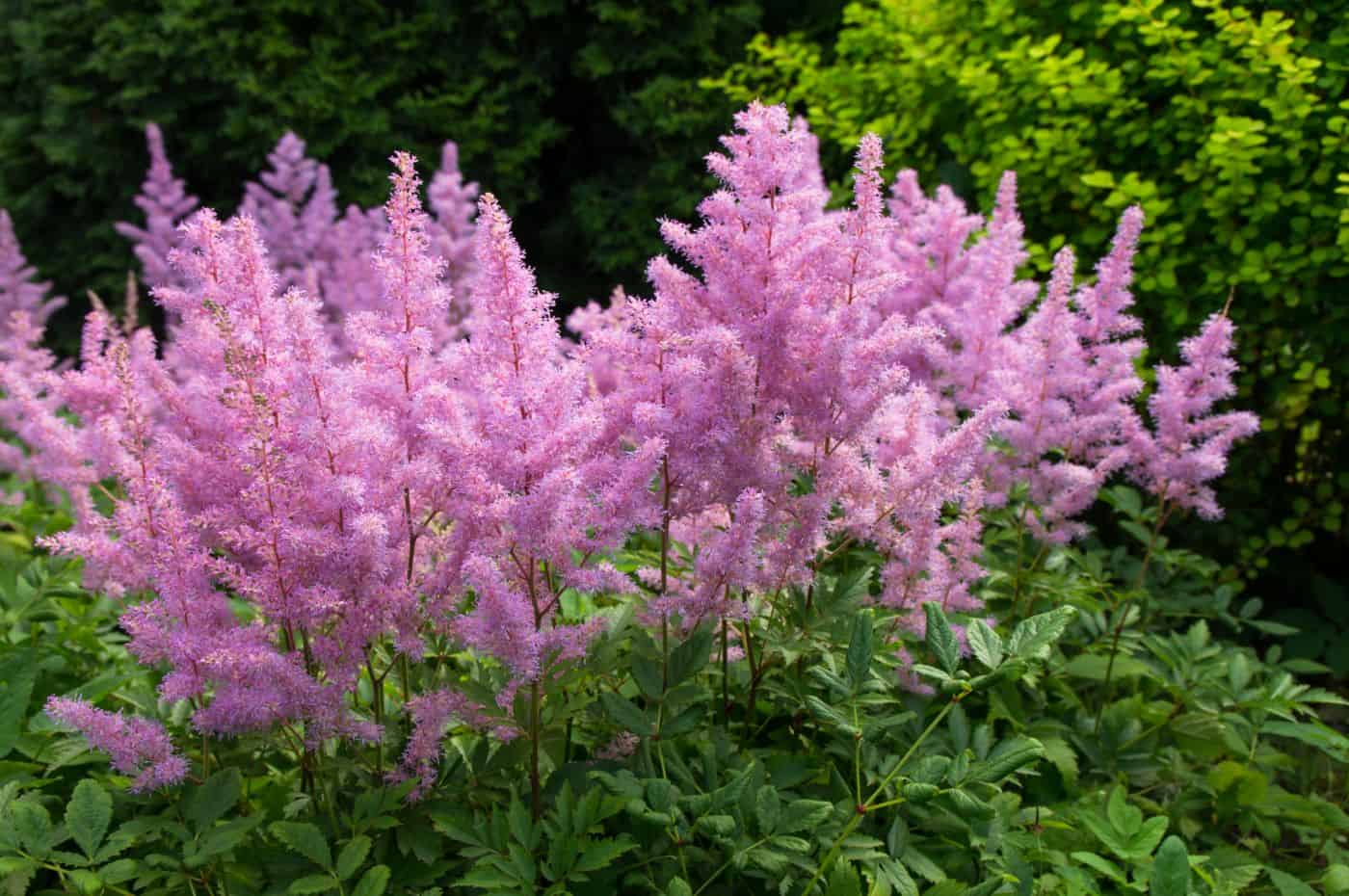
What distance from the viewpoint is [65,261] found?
9.87 m

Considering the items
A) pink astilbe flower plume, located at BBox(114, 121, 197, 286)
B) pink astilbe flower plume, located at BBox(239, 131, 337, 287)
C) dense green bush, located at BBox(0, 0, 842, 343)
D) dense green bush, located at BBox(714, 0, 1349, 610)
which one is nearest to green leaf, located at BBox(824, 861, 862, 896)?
dense green bush, located at BBox(714, 0, 1349, 610)

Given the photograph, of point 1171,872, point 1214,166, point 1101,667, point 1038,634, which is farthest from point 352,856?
point 1214,166

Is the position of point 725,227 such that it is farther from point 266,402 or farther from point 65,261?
point 65,261

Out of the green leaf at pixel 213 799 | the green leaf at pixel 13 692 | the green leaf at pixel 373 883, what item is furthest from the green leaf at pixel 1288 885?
the green leaf at pixel 13 692

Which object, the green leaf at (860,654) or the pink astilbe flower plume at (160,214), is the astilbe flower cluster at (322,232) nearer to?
the pink astilbe flower plume at (160,214)

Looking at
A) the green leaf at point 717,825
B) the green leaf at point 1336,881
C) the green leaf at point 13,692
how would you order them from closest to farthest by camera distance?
the green leaf at point 717,825 → the green leaf at point 13,692 → the green leaf at point 1336,881

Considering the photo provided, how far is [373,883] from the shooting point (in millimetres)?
1674

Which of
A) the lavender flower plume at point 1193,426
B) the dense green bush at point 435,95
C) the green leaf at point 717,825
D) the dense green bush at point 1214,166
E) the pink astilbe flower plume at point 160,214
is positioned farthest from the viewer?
the dense green bush at point 435,95

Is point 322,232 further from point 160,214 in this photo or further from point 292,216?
point 160,214

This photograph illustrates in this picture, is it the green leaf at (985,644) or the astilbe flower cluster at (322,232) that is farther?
the astilbe flower cluster at (322,232)

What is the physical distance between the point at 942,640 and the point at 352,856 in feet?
3.34

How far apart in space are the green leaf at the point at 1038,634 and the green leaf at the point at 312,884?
45.0 inches

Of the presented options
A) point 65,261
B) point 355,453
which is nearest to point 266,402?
point 355,453

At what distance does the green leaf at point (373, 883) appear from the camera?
166 cm
